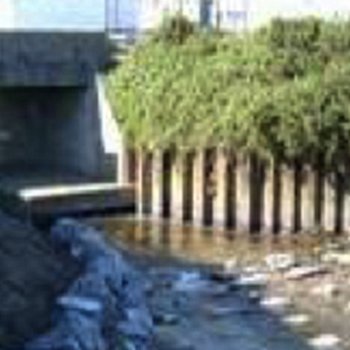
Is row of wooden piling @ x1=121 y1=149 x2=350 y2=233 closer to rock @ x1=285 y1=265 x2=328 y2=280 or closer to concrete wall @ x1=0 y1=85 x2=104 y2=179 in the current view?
concrete wall @ x1=0 y1=85 x2=104 y2=179

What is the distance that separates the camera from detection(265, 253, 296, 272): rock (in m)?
30.8

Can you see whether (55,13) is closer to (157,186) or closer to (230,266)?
(157,186)

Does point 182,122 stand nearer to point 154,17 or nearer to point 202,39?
point 202,39

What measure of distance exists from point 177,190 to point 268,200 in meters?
2.76

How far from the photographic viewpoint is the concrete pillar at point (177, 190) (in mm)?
38031

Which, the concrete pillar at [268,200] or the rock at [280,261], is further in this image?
the concrete pillar at [268,200]

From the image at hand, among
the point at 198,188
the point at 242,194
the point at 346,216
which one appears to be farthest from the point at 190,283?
the point at 198,188

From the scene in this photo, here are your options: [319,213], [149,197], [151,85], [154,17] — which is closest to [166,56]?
[151,85]

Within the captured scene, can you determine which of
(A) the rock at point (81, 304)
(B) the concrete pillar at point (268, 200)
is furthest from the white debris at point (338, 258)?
(A) the rock at point (81, 304)

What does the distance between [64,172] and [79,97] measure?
6.61ft

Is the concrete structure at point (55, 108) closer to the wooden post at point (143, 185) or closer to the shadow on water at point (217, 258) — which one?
the wooden post at point (143, 185)

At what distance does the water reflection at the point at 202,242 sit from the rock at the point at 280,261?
0.32m

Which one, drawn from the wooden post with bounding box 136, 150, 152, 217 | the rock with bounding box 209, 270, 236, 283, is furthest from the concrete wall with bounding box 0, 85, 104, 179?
the rock with bounding box 209, 270, 236, 283

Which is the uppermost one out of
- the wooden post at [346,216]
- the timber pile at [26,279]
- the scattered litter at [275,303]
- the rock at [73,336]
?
the timber pile at [26,279]
